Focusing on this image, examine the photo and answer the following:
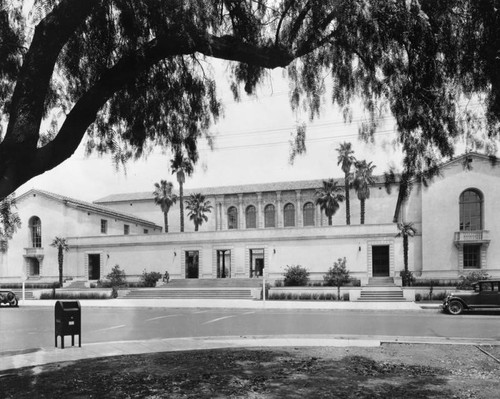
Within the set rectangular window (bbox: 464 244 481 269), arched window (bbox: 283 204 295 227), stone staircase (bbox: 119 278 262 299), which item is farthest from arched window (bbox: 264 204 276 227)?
rectangular window (bbox: 464 244 481 269)

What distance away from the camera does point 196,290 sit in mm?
41250

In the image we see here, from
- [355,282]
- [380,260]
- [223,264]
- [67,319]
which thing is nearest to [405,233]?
[380,260]

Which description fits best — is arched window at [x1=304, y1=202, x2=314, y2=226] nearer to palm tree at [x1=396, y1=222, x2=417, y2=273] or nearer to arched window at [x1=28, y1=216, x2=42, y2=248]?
palm tree at [x1=396, y1=222, x2=417, y2=273]

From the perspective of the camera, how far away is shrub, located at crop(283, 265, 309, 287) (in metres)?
43.2

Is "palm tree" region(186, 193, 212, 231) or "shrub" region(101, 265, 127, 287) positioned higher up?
"palm tree" region(186, 193, 212, 231)

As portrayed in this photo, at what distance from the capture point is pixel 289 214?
210 ft

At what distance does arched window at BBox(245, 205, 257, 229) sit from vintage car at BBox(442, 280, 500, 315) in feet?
139

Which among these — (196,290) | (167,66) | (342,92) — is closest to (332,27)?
(342,92)

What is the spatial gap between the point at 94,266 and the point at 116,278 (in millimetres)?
6796

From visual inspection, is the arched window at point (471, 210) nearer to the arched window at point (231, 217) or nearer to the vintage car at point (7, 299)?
the arched window at point (231, 217)

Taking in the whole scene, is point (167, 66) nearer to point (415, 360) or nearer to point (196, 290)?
point (415, 360)

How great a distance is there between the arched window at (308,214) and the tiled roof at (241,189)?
7.08ft

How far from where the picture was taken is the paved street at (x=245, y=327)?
15.8m

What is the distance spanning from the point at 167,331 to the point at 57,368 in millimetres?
7621
